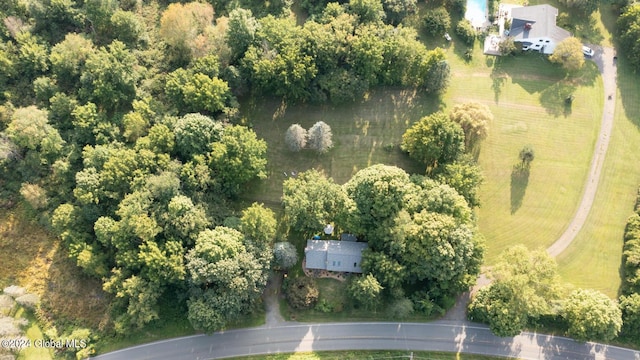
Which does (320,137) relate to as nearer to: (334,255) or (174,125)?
(334,255)

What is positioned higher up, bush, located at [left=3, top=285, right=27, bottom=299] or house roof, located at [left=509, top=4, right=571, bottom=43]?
house roof, located at [left=509, top=4, right=571, bottom=43]

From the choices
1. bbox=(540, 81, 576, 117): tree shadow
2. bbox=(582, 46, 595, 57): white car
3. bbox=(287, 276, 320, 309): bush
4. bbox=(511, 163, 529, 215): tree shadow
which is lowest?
bbox=(287, 276, 320, 309): bush

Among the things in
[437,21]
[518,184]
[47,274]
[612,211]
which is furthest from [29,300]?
[612,211]

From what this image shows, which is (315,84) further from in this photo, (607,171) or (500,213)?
(607,171)

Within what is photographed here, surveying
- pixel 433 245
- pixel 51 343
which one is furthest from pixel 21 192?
pixel 433 245

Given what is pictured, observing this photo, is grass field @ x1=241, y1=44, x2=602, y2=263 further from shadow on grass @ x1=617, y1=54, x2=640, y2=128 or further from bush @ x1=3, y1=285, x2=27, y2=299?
bush @ x1=3, y1=285, x2=27, y2=299

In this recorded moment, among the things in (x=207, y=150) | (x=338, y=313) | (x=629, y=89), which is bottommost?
(x=338, y=313)

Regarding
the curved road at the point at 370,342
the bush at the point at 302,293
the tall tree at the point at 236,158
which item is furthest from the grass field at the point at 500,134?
the curved road at the point at 370,342

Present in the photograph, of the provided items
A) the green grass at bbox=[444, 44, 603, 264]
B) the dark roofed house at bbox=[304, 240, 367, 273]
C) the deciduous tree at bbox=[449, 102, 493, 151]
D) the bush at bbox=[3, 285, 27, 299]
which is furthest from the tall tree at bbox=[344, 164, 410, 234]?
the bush at bbox=[3, 285, 27, 299]
